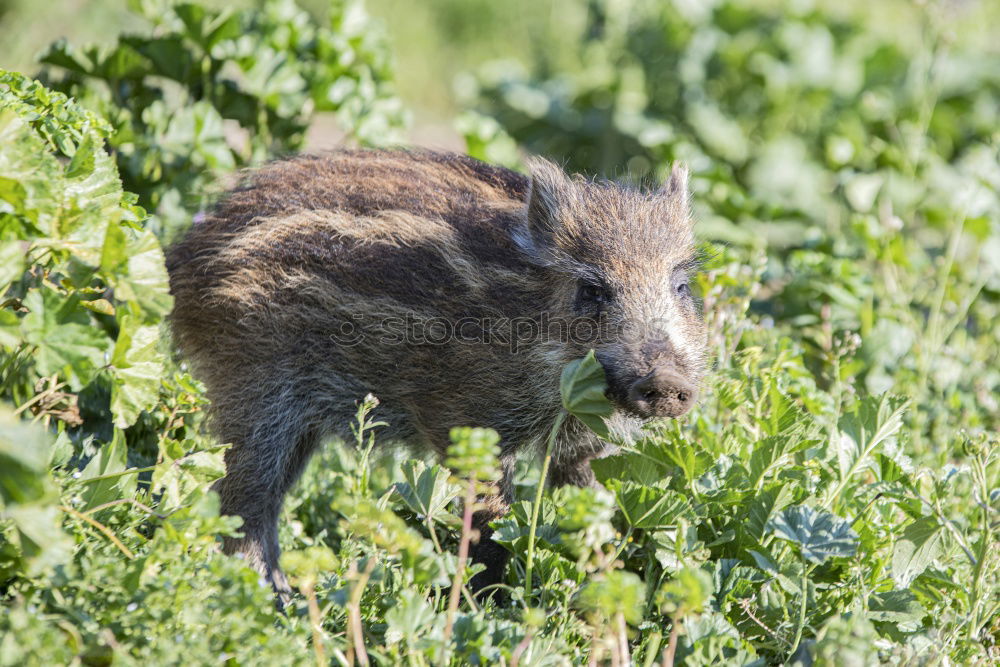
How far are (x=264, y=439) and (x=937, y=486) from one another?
2422 millimetres

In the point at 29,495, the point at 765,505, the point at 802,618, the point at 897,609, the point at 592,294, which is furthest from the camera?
the point at 592,294

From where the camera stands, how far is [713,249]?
4.57 meters

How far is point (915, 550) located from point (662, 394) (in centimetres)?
98

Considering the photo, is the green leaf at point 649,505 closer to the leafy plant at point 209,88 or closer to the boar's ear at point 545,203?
the boar's ear at point 545,203

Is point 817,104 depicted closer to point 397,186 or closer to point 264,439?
point 397,186

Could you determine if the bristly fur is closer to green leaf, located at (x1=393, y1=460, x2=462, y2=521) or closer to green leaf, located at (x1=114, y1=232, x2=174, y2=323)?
green leaf, located at (x1=393, y1=460, x2=462, y2=521)

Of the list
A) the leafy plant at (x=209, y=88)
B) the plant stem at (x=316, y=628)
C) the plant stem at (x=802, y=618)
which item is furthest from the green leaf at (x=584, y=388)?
the leafy plant at (x=209, y=88)

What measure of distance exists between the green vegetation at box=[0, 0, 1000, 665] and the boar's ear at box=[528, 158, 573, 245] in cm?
57

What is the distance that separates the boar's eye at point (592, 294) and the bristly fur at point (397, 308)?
28 mm

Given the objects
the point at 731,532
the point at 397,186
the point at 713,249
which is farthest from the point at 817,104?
the point at 731,532
